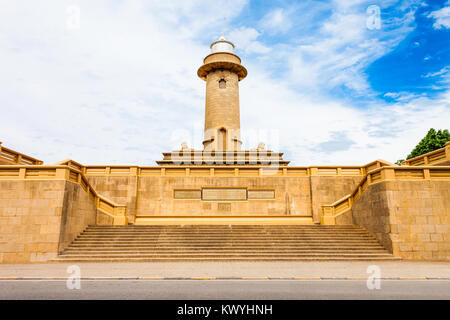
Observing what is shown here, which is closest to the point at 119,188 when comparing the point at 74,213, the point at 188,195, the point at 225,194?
the point at 188,195

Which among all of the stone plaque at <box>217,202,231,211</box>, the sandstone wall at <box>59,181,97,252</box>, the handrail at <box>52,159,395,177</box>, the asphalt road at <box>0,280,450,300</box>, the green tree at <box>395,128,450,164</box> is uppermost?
the green tree at <box>395,128,450,164</box>

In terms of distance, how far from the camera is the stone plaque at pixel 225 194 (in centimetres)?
2266

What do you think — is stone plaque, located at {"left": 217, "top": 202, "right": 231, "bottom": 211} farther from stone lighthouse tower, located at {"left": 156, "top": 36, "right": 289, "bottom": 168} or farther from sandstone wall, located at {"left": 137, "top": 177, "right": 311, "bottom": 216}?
stone lighthouse tower, located at {"left": 156, "top": 36, "right": 289, "bottom": 168}

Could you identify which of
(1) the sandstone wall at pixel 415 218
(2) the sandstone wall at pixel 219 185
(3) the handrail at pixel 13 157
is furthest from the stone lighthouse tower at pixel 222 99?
(1) the sandstone wall at pixel 415 218

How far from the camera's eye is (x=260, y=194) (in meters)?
22.8

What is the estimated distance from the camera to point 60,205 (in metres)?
14.2

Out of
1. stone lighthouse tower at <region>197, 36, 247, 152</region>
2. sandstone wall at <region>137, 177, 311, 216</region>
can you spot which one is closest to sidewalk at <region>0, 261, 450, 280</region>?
sandstone wall at <region>137, 177, 311, 216</region>

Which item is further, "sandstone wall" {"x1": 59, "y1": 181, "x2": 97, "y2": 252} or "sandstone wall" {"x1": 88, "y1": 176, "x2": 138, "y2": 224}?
"sandstone wall" {"x1": 88, "y1": 176, "x2": 138, "y2": 224}

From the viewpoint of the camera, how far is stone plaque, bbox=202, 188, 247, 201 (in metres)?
22.7

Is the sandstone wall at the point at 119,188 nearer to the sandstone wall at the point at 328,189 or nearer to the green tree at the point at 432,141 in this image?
the sandstone wall at the point at 328,189

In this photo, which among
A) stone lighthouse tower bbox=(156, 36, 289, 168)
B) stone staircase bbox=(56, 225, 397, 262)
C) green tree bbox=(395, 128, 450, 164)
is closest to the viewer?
stone staircase bbox=(56, 225, 397, 262)

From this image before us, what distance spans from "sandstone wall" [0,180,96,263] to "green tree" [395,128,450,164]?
42.0m

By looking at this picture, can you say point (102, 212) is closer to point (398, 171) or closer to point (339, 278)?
point (339, 278)

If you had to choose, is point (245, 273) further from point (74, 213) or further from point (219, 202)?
point (219, 202)
